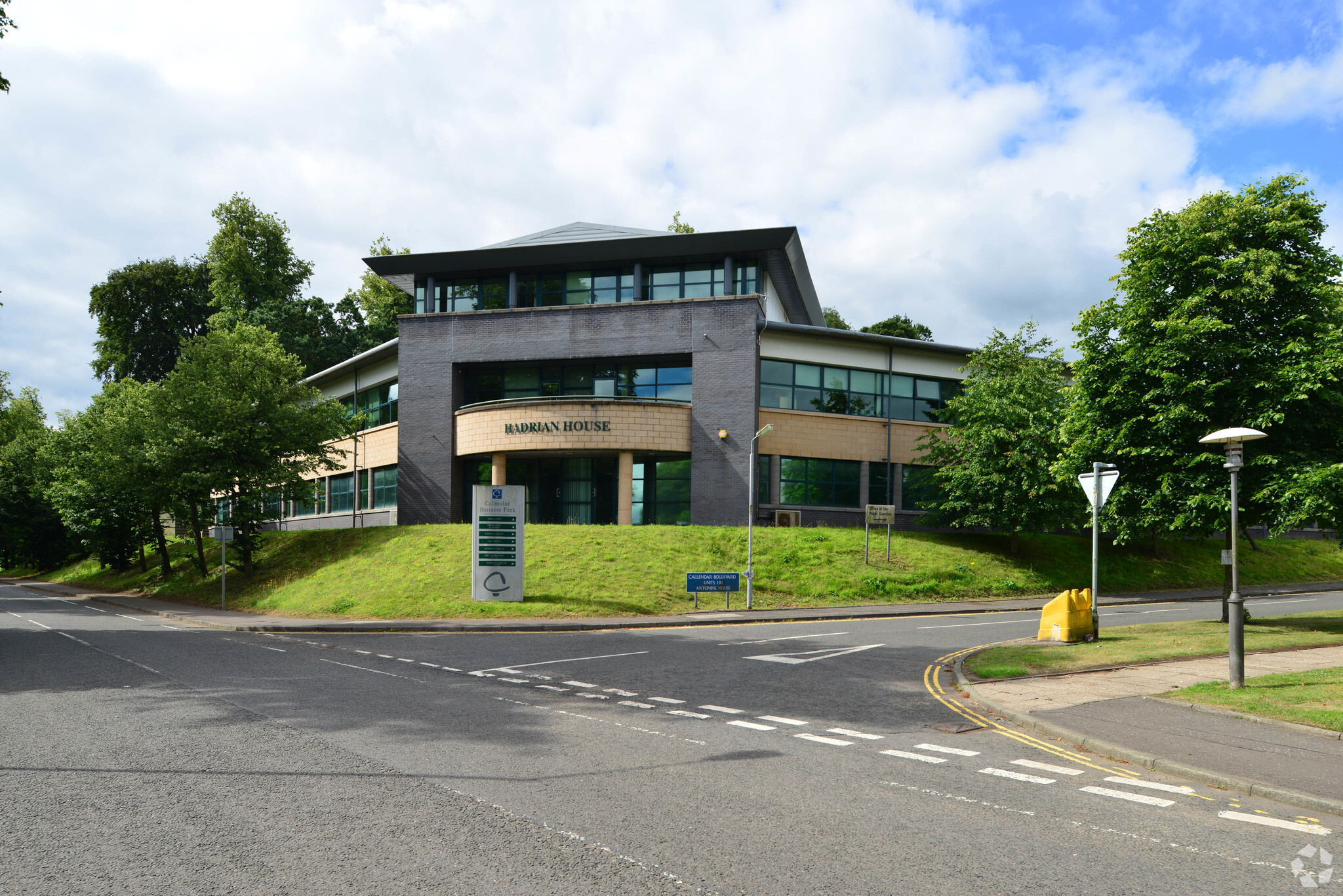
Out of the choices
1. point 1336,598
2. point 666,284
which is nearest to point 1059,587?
point 1336,598

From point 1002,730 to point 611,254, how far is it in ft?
101

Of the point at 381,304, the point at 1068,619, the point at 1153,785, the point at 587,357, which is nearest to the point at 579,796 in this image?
the point at 1153,785

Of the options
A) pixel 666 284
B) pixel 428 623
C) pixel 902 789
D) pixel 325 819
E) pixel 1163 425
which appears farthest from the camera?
pixel 666 284

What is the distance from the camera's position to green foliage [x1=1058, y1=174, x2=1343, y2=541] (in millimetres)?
17375

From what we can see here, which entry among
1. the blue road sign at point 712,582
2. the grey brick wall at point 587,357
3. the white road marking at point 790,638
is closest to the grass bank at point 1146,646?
the white road marking at point 790,638

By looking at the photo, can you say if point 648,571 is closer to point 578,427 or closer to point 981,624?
point 578,427

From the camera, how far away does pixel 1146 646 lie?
1479 centimetres

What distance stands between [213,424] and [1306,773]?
33691 mm

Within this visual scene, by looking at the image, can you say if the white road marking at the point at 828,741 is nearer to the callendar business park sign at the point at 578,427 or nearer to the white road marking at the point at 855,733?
the white road marking at the point at 855,733

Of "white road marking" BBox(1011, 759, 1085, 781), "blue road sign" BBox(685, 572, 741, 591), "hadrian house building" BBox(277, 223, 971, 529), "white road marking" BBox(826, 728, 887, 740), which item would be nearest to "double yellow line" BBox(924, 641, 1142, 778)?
"white road marking" BBox(1011, 759, 1085, 781)

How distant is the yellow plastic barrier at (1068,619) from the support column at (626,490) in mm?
20031

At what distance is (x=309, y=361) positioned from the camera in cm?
5747

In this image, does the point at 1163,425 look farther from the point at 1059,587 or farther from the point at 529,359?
the point at 529,359

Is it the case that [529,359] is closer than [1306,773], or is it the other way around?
[1306,773]
